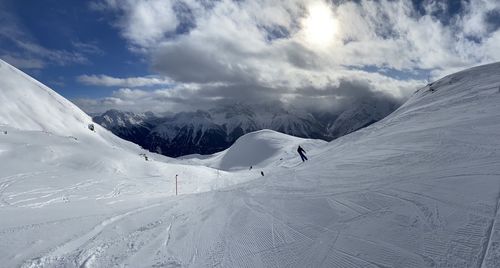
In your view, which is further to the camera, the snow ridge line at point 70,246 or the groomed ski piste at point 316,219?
the snow ridge line at point 70,246

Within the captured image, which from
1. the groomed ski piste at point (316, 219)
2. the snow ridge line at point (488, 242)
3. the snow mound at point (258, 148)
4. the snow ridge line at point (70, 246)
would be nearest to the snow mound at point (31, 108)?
the snow mound at point (258, 148)

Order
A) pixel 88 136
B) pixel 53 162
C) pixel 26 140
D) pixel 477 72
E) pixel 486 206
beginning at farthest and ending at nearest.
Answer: pixel 88 136
pixel 477 72
pixel 26 140
pixel 53 162
pixel 486 206

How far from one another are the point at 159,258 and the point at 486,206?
8.91 m

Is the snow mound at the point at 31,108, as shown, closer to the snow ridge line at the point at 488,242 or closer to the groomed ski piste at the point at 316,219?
the groomed ski piste at the point at 316,219

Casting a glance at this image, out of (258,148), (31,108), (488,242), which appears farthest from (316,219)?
(258,148)

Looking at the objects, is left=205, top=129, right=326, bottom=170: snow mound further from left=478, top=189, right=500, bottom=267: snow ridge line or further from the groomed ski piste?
left=478, top=189, right=500, bottom=267: snow ridge line

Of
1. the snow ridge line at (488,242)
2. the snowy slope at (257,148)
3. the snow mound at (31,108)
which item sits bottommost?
the snow ridge line at (488,242)

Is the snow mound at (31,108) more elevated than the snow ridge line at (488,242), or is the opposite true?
the snow mound at (31,108)

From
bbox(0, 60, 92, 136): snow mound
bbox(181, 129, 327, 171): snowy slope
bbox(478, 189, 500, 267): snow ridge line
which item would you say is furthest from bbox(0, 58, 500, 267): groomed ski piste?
bbox(181, 129, 327, 171): snowy slope

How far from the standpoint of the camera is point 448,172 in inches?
478

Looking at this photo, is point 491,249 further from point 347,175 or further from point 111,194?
point 111,194

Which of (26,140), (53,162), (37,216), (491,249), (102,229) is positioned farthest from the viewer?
(26,140)

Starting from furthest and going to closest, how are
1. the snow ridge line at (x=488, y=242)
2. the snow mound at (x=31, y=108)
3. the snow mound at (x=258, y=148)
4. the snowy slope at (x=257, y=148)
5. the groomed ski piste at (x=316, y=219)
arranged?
the snow mound at (x=258, y=148), the snowy slope at (x=257, y=148), the snow mound at (x=31, y=108), the groomed ski piste at (x=316, y=219), the snow ridge line at (x=488, y=242)

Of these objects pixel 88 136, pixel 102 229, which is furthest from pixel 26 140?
pixel 88 136
